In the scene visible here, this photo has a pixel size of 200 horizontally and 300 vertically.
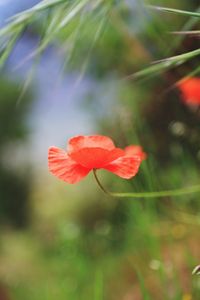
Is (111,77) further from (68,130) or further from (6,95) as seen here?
(6,95)

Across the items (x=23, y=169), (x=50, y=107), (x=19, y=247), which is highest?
(x=50, y=107)

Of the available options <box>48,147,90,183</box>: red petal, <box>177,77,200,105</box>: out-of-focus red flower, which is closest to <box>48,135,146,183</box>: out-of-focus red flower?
<box>48,147,90,183</box>: red petal

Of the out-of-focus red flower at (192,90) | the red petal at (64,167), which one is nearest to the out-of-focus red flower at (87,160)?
the red petal at (64,167)

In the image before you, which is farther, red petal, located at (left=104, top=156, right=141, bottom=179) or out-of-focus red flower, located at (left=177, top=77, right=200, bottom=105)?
out-of-focus red flower, located at (left=177, top=77, right=200, bottom=105)

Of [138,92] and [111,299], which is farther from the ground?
[138,92]

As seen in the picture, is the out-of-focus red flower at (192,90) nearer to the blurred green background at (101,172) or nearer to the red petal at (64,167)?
the blurred green background at (101,172)

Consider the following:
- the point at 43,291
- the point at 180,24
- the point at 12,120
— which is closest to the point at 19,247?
the point at 12,120

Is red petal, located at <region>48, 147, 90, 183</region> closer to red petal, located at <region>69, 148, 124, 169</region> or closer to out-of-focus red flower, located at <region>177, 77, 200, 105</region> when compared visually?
red petal, located at <region>69, 148, 124, 169</region>
